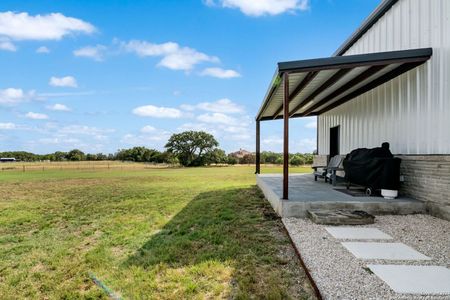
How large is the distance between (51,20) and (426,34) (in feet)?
47.4

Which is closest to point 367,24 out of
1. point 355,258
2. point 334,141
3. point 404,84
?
point 404,84

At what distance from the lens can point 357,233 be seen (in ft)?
13.5

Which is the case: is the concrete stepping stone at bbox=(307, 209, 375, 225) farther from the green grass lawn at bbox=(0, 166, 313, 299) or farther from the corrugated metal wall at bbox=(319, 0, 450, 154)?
the corrugated metal wall at bbox=(319, 0, 450, 154)

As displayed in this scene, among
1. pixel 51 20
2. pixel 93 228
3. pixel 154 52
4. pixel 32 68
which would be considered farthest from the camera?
pixel 32 68

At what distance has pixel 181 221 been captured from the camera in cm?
584

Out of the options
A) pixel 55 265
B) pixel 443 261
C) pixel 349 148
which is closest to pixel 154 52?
pixel 349 148

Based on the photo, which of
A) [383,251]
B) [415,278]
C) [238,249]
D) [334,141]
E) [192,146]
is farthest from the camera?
[192,146]

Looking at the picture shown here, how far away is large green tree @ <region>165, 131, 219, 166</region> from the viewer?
47375 millimetres

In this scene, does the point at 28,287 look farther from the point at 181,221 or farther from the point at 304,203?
the point at 304,203

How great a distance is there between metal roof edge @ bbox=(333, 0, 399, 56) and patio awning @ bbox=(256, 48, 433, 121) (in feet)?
5.04

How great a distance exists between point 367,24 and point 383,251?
633cm

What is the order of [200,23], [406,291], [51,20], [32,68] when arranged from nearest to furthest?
1. [406,291]
2. [51,20]
3. [200,23]
4. [32,68]

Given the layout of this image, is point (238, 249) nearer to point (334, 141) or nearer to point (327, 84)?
point (327, 84)

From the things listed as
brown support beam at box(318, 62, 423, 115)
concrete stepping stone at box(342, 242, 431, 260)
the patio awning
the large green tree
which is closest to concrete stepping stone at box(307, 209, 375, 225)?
concrete stepping stone at box(342, 242, 431, 260)
